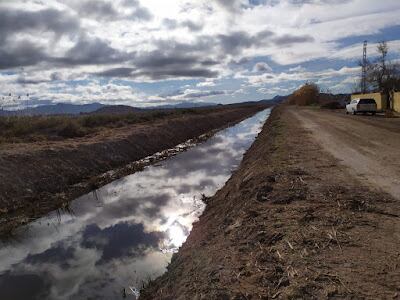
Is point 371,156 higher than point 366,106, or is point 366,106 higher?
point 366,106

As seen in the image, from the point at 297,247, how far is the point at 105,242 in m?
5.99

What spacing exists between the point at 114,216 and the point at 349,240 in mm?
8632

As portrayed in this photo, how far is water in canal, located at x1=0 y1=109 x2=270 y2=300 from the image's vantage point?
8.66 m

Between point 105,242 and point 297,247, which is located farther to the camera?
point 105,242

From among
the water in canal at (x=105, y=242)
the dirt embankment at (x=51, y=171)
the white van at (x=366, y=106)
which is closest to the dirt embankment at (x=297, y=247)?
the water in canal at (x=105, y=242)

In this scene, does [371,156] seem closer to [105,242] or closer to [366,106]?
[105,242]

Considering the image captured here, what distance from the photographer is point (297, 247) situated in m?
6.60

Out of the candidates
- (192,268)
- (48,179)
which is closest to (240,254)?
(192,268)

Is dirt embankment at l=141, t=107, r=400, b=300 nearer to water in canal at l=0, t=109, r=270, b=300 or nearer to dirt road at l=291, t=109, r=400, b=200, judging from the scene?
dirt road at l=291, t=109, r=400, b=200

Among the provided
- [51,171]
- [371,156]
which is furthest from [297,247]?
[51,171]

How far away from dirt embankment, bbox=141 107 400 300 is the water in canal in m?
0.92

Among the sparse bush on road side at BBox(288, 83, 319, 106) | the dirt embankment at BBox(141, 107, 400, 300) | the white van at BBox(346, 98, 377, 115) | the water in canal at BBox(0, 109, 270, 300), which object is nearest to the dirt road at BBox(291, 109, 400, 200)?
the dirt embankment at BBox(141, 107, 400, 300)

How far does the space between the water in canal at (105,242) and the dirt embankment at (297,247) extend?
36.4 inches

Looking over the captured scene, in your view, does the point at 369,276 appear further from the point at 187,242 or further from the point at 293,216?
the point at 187,242
